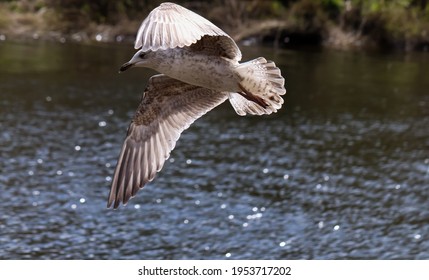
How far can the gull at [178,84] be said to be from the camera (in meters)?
5.39

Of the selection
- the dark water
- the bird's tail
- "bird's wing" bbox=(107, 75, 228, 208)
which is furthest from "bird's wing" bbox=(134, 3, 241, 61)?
the dark water

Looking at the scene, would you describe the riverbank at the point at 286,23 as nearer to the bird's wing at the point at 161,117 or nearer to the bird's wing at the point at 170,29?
the bird's wing at the point at 161,117

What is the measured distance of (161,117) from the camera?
7.70 metres

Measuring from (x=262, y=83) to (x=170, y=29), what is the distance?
5.58 feet

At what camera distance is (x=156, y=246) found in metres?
16.7

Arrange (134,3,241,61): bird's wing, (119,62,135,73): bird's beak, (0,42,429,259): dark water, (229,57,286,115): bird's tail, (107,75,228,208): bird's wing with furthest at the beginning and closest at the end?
1. (0,42,429,259): dark water
2. (107,75,228,208): bird's wing
3. (229,57,286,115): bird's tail
4. (119,62,135,73): bird's beak
5. (134,3,241,61): bird's wing

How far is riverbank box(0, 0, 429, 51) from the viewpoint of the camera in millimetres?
42406

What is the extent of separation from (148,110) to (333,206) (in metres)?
12.2

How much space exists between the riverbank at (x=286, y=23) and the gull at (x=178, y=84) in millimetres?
34510

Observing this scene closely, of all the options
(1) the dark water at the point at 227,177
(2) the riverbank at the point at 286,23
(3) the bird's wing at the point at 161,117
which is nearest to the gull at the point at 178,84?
(3) the bird's wing at the point at 161,117

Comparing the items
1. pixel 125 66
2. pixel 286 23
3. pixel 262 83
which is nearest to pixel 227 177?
pixel 262 83

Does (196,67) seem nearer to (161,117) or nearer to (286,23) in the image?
(161,117)

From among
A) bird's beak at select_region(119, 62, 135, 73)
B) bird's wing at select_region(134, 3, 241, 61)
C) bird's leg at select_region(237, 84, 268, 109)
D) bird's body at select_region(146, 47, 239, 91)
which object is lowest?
bird's wing at select_region(134, 3, 241, 61)

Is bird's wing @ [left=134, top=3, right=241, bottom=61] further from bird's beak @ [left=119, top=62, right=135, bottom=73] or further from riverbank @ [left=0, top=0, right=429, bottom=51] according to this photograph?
riverbank @ [left=0, top=0, right=429, bottom=51]
